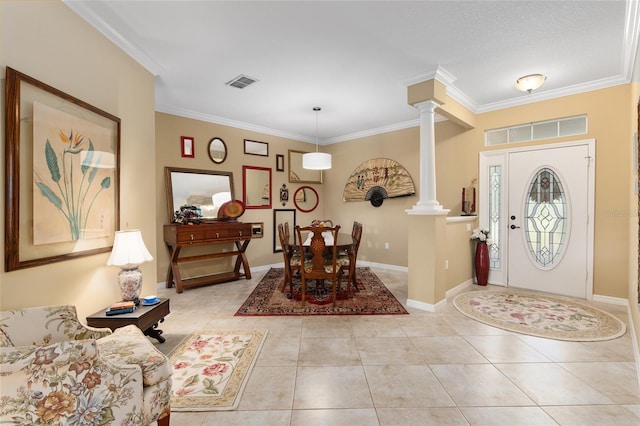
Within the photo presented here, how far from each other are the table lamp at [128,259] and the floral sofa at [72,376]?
72cm

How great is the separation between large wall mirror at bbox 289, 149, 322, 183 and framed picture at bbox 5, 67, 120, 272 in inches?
145

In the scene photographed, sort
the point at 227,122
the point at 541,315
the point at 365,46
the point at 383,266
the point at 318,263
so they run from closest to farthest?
1. the point at 365,46
2. the point at 541,315
3. the point at 318,263
4. the point at 227,122
5. the point at 383,266

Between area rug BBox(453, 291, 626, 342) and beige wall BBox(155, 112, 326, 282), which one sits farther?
beige wall BBox(155, 112, 326, 282)

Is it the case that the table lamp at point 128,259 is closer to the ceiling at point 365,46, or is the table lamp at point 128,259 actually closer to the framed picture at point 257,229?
the ceiling at point 365,46

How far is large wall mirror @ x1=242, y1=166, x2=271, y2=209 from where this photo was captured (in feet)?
17.0

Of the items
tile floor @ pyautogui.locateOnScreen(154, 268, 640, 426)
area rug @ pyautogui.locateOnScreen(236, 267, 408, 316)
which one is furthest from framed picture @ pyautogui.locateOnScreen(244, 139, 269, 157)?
tile floor @ pyautogui.locateOnScreen(154, 268, 640, 426)

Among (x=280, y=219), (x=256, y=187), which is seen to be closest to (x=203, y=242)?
(x=256, y=187)

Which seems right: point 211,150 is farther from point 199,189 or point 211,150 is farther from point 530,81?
point 530,81

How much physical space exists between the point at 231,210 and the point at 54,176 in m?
2.93

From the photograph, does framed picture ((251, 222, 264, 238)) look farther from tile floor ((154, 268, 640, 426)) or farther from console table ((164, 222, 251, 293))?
tile floor ((154, 268, 640, 426))

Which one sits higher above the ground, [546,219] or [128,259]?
[546,219]

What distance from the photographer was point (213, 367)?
2.17 metres

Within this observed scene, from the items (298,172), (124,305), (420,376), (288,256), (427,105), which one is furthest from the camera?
(298,172)

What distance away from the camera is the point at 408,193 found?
5.17m
